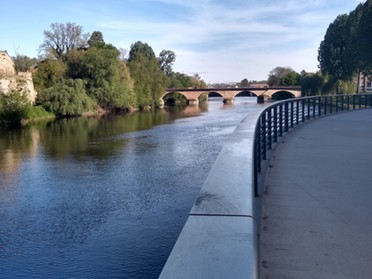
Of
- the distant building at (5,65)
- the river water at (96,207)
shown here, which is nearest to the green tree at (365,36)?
the river water at (96,207)

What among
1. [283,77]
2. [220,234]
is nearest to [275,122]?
[220,234]

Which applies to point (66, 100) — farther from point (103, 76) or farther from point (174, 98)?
point (174, 98)

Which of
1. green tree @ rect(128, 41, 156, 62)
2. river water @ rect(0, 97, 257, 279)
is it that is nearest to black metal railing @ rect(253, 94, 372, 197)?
river water @ rect(0, 97, 257, 279)

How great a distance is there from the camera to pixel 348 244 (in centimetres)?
357

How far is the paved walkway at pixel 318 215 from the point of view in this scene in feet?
10.4

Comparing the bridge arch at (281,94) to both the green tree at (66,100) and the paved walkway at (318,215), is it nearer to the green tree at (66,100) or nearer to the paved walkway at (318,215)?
the green tree at (66,100)

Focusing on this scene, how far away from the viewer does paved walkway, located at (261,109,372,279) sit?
125 inches

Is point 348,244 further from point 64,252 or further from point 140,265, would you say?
point 64,252

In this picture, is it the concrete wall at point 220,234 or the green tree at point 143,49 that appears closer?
the concrete wall at point 220,234

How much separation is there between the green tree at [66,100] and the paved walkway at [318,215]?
124 feet

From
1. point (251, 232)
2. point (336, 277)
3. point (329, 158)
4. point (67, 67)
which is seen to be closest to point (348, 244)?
point (336, 277)

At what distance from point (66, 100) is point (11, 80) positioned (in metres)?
5.74

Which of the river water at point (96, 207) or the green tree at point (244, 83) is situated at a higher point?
the green tree at point (244, 83)

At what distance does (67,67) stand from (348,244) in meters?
49.4
